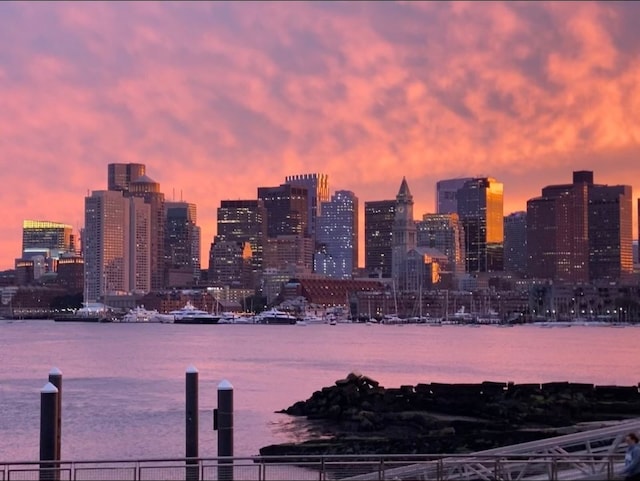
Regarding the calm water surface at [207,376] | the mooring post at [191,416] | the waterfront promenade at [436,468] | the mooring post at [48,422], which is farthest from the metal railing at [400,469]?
the calm water surface at [207,376]

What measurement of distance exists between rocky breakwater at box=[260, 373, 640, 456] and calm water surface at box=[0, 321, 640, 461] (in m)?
2.14

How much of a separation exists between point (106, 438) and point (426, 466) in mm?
25708

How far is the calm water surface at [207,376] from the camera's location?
45.5 meters

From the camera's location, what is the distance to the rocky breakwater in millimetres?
34344

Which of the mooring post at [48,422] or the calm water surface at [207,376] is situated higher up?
the mooring post at [48,422]

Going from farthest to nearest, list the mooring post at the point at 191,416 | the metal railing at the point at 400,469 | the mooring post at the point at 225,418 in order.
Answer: the mooring post at the point at 191,416 < the mooring post at the point at 225,418 < the metal railing at the point at 400,469

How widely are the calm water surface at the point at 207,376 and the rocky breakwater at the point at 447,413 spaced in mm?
2142

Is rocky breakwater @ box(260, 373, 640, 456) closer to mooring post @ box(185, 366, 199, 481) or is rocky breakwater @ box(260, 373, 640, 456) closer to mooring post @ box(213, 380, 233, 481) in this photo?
mooring post @ box(185, 366, 199, 481)

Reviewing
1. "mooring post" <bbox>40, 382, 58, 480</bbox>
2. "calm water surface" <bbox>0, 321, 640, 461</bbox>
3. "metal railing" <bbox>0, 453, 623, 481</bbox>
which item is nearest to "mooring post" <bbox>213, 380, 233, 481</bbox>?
"metal railing" <bbox>0, 453, 623, 481</bbox>

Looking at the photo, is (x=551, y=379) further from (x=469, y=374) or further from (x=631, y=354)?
(x=631, y=354)

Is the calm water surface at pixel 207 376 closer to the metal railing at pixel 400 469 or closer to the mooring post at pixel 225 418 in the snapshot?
the mooring post at pixel 225 418

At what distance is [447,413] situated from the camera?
149ft

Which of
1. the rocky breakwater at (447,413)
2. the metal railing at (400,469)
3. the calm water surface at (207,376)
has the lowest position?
the calm water surface at (207,376)

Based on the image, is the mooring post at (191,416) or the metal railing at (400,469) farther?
the mooring post at (191,416)
